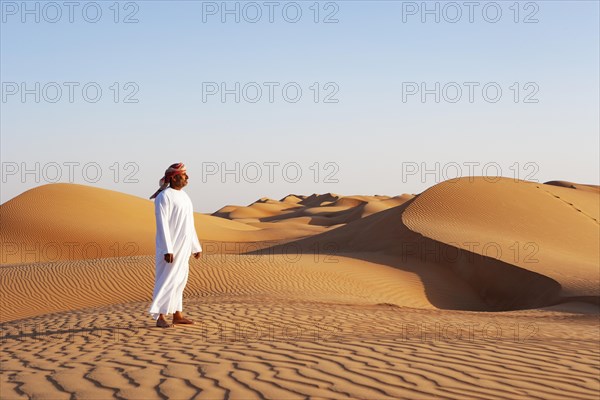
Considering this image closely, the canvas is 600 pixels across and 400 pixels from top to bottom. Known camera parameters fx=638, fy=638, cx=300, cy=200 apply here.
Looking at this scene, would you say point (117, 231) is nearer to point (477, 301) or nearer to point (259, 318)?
point (477, 301)

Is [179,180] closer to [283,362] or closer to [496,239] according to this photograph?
[283,362]

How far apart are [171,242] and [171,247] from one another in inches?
3.8

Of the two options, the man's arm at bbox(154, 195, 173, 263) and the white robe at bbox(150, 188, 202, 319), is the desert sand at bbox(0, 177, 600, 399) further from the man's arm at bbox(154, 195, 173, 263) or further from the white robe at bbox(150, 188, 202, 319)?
the man's arm at bbox(154, 195, 173, 263)

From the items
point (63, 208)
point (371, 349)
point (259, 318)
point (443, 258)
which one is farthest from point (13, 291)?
point (63, 208)

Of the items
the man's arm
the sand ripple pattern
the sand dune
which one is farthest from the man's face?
the sand dune

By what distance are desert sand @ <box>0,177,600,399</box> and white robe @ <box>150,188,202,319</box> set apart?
0.43 m

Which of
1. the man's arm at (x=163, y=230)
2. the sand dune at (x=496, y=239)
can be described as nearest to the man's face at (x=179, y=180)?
the man's arm at (x=163, y=230)

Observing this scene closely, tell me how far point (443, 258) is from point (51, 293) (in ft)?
39.7

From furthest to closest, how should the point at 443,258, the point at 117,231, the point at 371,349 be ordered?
the point at 117,231, the point at 443,258, the point at 371,349

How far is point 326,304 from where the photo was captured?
1262 centimetres

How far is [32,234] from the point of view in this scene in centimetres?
3189

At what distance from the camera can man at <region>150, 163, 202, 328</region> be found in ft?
26.0

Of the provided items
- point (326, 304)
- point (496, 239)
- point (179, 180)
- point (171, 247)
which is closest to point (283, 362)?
point (171, 247)

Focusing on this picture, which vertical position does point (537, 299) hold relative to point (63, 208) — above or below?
below
